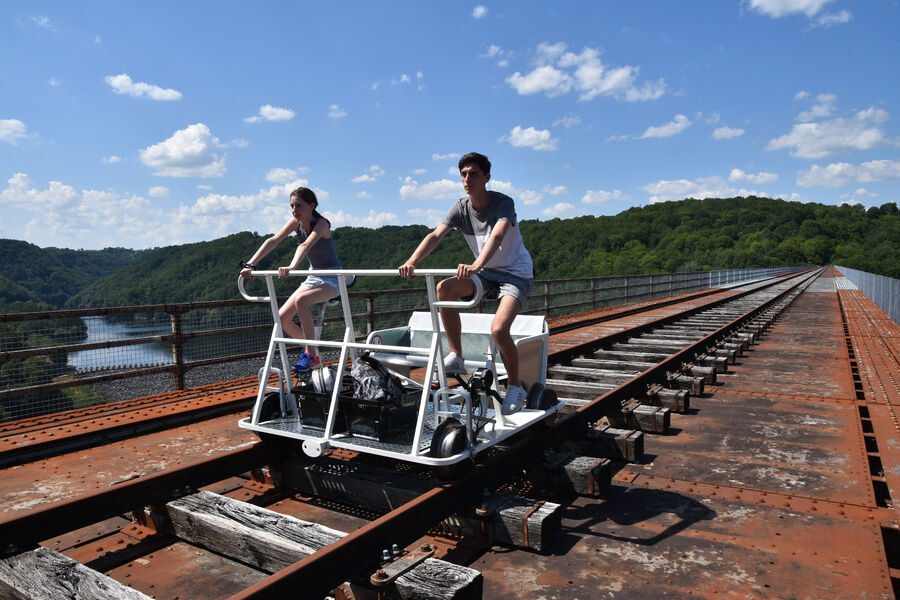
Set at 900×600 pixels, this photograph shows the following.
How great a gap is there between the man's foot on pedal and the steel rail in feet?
4.65

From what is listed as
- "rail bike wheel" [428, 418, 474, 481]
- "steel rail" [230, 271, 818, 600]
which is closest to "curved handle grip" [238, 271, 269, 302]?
"rail bike wheel" [428, 418, 474, 481]

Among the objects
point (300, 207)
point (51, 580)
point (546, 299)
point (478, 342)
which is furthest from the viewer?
point (546, 299)

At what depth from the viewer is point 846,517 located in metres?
3.53

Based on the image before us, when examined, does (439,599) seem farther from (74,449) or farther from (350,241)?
(350,241)

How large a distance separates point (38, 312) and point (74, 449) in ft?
6.16

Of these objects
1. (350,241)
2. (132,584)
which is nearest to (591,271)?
(350,241)

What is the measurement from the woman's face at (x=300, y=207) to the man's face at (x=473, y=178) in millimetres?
1394

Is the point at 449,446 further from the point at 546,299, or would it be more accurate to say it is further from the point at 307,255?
the point at 546,299

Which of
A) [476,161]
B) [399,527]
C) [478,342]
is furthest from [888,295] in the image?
[399,527]

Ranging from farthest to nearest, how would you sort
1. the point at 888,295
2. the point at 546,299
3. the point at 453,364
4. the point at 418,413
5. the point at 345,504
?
1. the point at 888,295
2. the point at 546,299
3. the point at 453,364
4. the point at 345,504
5. the point at 418,413

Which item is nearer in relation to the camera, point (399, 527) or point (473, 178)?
point (399, 527)

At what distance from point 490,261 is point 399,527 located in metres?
1.86

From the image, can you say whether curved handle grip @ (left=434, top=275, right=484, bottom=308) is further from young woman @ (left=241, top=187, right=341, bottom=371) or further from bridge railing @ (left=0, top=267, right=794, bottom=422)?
bridge railing @ (left=0, top=267, right=794, bottom=422)

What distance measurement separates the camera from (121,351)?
284 inches
